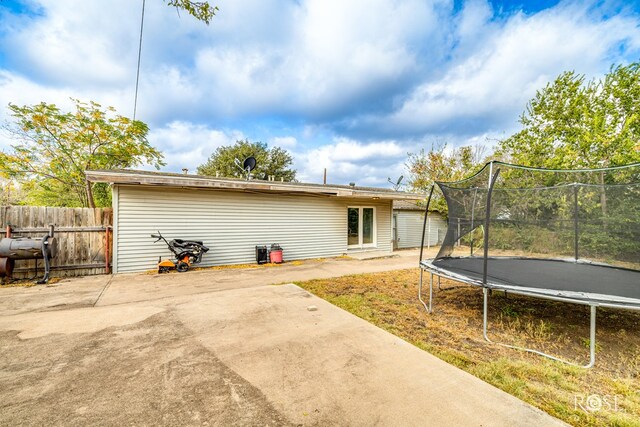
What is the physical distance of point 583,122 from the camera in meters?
9.62

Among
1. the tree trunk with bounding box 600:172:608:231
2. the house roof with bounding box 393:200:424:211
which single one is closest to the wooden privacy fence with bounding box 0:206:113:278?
the tree trunk with bounding box 600:172:608:231

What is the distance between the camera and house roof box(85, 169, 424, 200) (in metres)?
5.75

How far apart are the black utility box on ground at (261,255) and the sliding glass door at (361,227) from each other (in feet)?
11.8

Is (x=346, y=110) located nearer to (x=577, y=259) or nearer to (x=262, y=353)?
(x=577, y=259)

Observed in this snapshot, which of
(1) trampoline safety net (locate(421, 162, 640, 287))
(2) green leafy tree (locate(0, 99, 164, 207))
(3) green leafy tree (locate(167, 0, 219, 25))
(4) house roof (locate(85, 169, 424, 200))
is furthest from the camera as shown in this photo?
(2) green leafy tree (locate(0, 99, 164, 207))

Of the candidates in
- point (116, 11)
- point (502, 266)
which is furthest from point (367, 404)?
point (116, 11)

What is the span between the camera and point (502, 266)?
15.1 ft

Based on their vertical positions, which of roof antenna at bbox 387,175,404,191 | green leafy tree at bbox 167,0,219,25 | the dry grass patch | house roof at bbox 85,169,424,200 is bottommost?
the dry grass patch

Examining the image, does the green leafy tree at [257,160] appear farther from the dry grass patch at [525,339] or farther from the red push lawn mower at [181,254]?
the dry grass patch at [525,339]

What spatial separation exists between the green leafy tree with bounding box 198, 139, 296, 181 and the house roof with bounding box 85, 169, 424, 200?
14264mm

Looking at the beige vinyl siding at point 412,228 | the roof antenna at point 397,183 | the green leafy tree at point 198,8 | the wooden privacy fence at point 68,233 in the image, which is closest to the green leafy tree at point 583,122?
the beige vinyl siding at point 412,228

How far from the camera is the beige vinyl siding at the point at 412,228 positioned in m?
13.1

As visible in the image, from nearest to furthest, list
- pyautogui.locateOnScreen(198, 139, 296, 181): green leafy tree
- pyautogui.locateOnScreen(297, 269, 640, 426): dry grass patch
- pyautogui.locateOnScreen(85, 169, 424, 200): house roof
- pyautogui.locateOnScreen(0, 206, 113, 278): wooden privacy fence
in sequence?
pyautogui.locateOnScreen(297, 269, 640, 426): dry grass patch < pyautogui.locateOnScreen(0, 206, 113, 278): wooden privacy fence < pyautogui.locateOnScreen(85, 169, 424, 200): house roof < pyautogui.locateOnScreen(198, 139, 296, 181): green leafy tree

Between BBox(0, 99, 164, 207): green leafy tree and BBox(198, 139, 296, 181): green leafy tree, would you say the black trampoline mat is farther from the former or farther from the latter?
BBox(198, 139, 296, 181): green leafy tree
